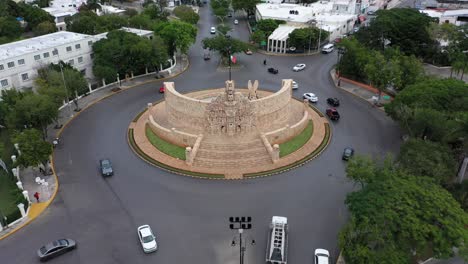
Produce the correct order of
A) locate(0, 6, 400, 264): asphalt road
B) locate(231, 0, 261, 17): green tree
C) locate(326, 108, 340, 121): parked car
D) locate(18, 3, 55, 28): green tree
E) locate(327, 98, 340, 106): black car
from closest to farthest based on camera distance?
locate(0, 6, 400, 264): asphalt road, locate(326, 108, 340, 121): parked car, locate(327, 98, 340, 106): black car, locate(18, 3, 55, 28): green tree, locate(231, 0, 261, 17): green tree

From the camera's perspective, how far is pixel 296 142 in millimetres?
53188

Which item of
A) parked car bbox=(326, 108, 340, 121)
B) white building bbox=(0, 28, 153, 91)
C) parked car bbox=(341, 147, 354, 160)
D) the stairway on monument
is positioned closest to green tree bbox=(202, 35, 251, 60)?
white building bbox=(0, 28, 153, 91)

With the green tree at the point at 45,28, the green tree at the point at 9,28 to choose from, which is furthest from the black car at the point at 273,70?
the green tree at the point at 9,28

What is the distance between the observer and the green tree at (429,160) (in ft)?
128

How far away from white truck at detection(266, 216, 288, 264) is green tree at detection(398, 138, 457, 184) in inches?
559

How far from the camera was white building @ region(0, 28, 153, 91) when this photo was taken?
6344cm

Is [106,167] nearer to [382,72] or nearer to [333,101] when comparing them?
[333,101]

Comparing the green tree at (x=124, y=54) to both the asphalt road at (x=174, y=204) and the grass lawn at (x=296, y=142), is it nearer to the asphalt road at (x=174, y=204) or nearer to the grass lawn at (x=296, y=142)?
the asphalt road at (x=174, y=204)

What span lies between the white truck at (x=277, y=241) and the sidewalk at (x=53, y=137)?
2453 centimetres

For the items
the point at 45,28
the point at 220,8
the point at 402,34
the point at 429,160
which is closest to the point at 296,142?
the point at 429,160

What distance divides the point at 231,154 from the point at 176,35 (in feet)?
135

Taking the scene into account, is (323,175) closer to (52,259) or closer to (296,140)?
(296,140)

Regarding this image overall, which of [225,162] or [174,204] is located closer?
[174,204]

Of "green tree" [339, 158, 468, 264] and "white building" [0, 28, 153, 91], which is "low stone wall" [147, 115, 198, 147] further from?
"white building" [0, 28, 153, 91]
